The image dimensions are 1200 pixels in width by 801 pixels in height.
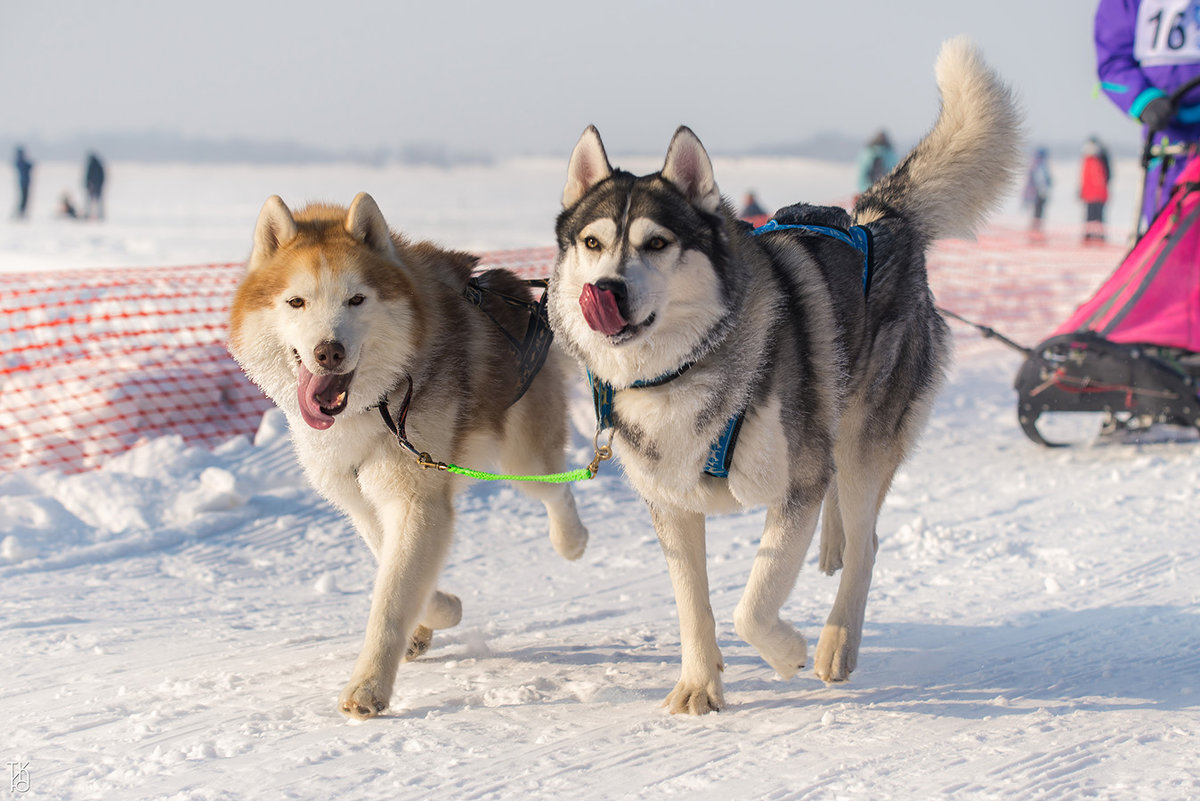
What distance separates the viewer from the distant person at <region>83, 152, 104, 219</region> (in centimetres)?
1795

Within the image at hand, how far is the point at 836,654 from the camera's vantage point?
2.79 m

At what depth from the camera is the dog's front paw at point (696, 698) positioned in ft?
8.52

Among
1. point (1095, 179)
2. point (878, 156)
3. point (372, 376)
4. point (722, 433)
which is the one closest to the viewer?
point (722, 433)

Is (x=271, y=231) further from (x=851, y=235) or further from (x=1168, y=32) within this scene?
(x=1168, y=32)

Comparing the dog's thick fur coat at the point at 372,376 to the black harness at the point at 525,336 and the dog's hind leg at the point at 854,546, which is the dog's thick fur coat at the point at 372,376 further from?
the dog's hind leg at the point at 854,546

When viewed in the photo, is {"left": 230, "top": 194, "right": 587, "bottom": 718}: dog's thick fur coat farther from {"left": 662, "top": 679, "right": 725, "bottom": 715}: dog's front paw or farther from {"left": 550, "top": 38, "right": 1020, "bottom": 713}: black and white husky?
{"left": 662, "top": 679, "right": 725, "bottom": 715}: dog's front paw

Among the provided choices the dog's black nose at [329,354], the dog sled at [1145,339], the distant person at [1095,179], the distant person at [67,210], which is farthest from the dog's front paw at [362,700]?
the distant person at [67,210]

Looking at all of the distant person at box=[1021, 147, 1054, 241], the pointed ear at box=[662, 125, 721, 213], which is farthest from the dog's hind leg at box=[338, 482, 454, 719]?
the distant person at box=[1021, 147, 1054, 241]

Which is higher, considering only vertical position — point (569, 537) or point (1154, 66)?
point (1154, 66)

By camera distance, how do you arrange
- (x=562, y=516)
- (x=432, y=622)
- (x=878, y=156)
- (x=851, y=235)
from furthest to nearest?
(x=878, y=156) < (x=562, y=516) < (x=432, y=622) < (x=851, y=235)

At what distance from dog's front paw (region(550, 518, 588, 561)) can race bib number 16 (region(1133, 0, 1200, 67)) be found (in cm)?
428

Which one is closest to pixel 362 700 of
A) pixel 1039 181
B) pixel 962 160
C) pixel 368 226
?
pixel 368 226

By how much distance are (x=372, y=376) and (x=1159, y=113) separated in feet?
14.3

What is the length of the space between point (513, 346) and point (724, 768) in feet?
4.93
